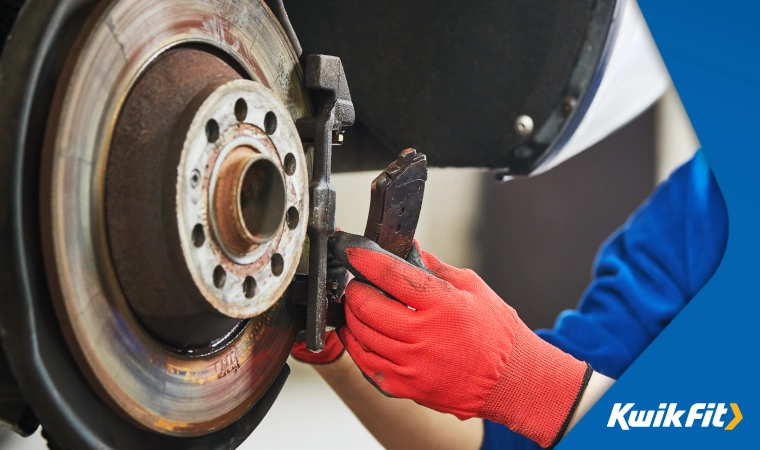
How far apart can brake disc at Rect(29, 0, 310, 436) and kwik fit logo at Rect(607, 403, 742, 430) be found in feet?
3.12

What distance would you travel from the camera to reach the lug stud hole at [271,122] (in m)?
0.57

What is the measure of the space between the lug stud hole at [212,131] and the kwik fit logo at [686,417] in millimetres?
1073

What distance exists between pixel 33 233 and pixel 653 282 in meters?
1.13

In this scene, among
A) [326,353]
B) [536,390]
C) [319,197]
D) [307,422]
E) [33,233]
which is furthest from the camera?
[307,422]

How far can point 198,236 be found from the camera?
1.62ft

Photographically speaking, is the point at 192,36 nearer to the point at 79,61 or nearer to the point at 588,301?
the point at 79,61

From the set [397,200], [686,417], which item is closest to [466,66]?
[397,200]

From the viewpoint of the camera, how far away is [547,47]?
107 cm

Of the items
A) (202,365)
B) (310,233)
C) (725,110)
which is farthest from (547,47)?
(202,365)

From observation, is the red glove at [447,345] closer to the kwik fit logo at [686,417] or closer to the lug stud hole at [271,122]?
the lug stud hole at [271,122]

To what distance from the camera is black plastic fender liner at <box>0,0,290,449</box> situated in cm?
38

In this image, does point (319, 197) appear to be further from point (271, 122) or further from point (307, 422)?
point (307, 422)

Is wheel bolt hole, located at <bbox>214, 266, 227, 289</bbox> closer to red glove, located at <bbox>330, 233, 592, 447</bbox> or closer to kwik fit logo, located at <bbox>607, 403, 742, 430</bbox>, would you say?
red glove, located at <bbox>330, 233, 592, 447</bbox>

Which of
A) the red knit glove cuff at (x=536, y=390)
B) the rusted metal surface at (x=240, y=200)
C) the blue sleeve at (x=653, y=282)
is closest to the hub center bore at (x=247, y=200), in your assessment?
the rusted metal surface at (x=240, y=200)
